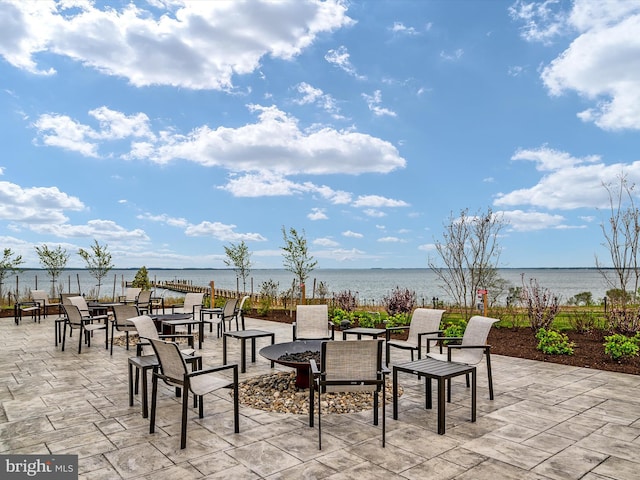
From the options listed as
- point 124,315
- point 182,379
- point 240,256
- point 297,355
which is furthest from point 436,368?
point 240,256

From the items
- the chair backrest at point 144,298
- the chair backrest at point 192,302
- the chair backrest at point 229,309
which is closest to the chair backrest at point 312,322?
the chair backrest at point 229,309

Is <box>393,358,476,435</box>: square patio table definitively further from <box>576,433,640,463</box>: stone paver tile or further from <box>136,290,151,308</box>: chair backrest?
<box>136,290,151,308</box>: chair backrest

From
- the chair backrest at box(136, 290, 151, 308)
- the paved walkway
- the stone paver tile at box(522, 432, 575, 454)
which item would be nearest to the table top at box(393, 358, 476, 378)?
the paved walkway

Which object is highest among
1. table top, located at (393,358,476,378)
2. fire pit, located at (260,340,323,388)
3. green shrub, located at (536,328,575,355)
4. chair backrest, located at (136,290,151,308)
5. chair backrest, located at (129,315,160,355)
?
chair backrest, located at (129,315,160,355)

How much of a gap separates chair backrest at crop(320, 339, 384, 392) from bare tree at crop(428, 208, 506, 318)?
6.52 meters

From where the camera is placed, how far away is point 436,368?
12.7ft

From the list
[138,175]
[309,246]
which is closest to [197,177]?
[138,175]

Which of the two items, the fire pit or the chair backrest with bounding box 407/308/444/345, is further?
the chair backrest with bounding box 407/308/444/345

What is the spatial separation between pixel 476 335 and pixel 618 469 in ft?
5.89

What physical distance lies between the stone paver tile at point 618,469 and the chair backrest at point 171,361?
300 centimetres

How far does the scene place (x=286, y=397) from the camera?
4.41 m

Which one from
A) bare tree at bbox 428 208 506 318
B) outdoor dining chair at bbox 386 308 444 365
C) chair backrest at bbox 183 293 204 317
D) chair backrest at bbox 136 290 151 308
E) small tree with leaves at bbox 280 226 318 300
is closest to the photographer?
outdoor dining chair at bbox 386 308 444 365

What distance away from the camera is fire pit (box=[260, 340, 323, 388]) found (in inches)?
169

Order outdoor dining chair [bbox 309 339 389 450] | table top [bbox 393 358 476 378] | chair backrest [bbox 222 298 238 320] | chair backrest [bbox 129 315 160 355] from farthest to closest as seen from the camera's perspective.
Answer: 1. chair backrest [bbox 222 298 238 320]
2. chair backrest [bbox 129 315 160 355]
3. table top [bbox 393 358 476 378]
4. outdoor dining chair [bbox 309 339 389 450]
